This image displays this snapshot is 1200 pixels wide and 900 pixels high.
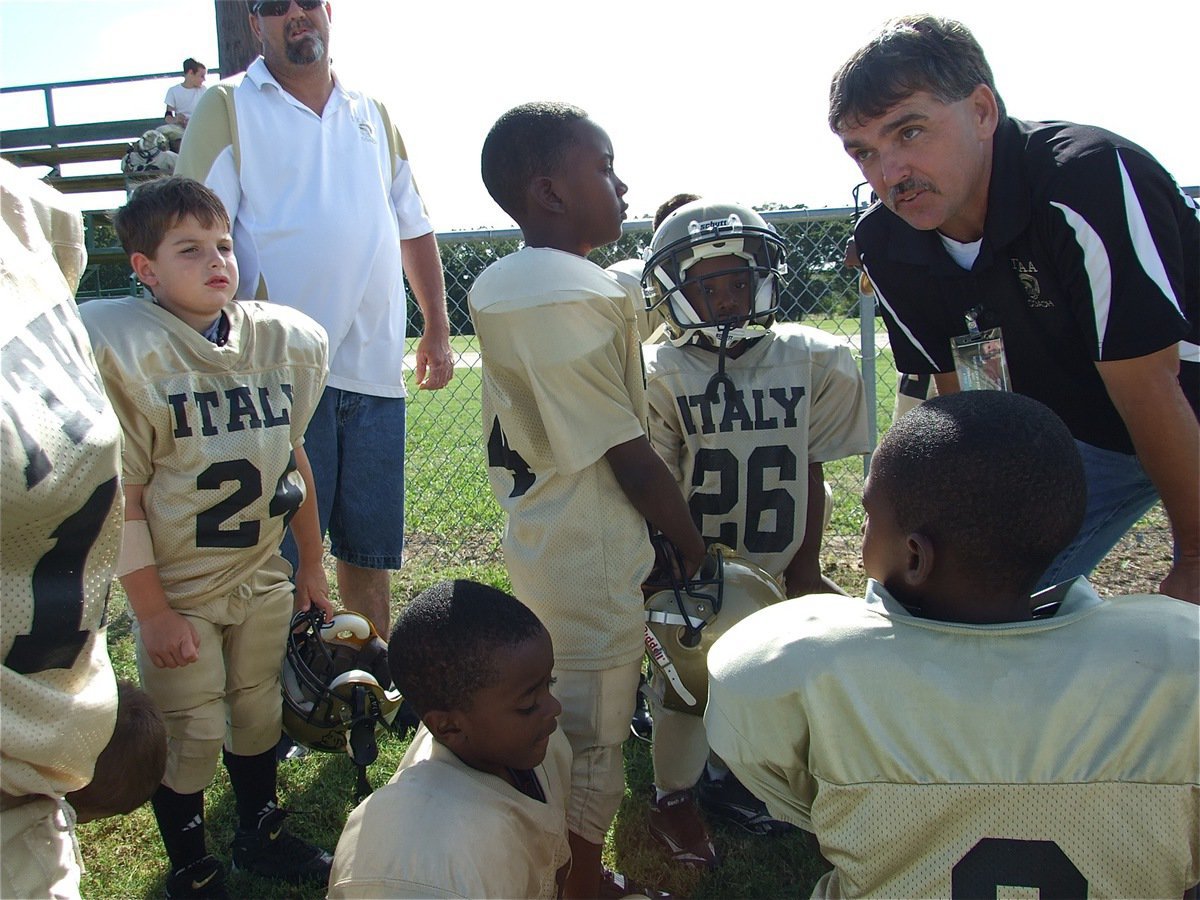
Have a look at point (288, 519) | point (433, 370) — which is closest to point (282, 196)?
point (433, 370)

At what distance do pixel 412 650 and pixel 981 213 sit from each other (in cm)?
175

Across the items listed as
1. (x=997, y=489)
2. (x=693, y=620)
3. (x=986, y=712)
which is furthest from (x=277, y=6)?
(x=986, y=712)

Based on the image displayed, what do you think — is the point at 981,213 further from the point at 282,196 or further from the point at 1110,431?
the point at 282,196

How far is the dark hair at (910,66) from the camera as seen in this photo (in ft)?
7.29

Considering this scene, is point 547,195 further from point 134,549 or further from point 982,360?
point 134,549

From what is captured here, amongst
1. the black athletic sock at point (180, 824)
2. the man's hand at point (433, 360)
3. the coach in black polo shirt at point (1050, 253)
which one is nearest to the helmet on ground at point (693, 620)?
the coach in black polo shirt at point (1050, 253)

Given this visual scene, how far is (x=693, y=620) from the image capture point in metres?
2.56

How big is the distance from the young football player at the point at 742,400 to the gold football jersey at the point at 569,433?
1.91ft

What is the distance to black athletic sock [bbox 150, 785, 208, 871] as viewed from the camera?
2607mm

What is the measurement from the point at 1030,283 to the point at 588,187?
1135 millimetres

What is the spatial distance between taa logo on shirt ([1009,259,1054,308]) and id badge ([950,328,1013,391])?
0.48 ft

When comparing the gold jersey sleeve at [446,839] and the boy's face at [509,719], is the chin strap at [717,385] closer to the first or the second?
the boy's face at [509,719]

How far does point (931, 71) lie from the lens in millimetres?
2225

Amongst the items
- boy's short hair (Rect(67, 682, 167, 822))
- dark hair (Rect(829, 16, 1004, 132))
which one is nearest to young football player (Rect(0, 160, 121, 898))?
boy's short hair (Rect(67, 682, 167, 822))
